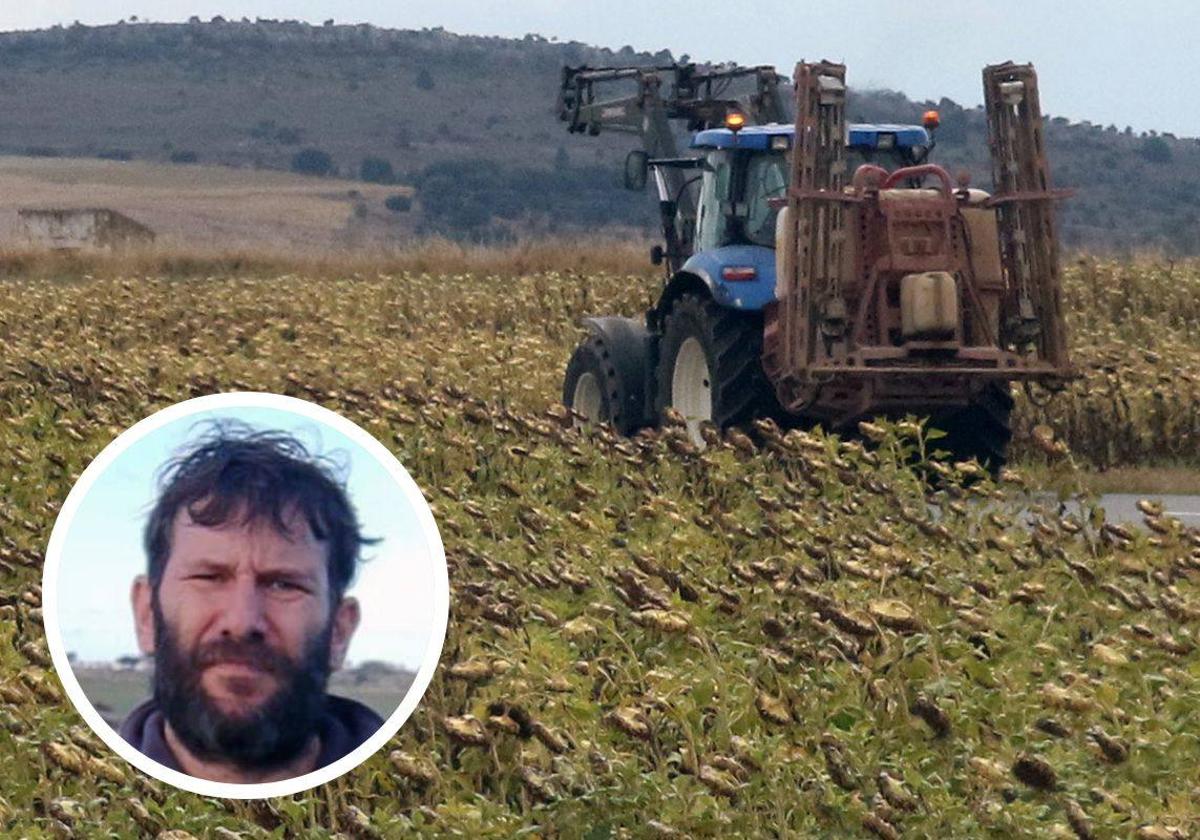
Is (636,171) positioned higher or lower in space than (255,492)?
lower

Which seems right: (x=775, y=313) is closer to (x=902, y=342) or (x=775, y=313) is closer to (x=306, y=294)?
(x=902, y=342)

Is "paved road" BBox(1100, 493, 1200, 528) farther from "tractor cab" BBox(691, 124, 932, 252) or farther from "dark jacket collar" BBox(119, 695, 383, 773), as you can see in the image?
"dark jacket collar" BBox(119, 695, 383, 773)

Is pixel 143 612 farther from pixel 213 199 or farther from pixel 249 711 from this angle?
pixel 213 199

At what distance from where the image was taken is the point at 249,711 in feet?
10.0

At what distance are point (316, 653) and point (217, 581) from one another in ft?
0.52

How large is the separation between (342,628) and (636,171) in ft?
42.2

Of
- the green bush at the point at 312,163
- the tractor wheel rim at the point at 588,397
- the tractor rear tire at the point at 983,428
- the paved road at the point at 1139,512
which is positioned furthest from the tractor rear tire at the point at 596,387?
the green bush at the point at 312,163

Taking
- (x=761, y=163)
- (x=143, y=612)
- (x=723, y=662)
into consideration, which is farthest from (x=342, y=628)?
(x=761, y=163)

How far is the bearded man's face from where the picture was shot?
2.98 metres

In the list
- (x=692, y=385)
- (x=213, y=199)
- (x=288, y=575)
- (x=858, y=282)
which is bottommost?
(x=213, y=199)

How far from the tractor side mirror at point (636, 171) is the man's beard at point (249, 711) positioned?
497 inches

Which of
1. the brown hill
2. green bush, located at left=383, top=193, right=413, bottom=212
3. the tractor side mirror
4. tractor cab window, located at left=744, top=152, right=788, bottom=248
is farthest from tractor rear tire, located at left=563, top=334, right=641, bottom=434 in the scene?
green bush, located at left=383, top=193, right=413, bottom=212

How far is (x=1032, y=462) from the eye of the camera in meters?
15.6

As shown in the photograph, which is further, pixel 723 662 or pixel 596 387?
pixel 596 387
